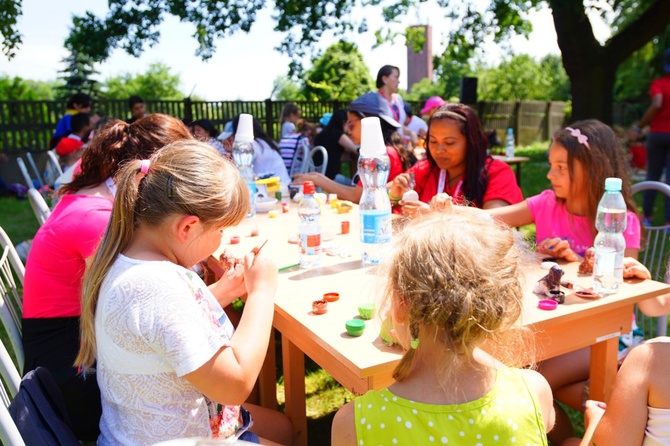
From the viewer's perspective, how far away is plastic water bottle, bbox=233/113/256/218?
3338mm

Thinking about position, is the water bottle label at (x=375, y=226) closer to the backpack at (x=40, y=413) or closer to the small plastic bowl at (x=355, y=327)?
the small plastic bowl at (x=355, y=327)

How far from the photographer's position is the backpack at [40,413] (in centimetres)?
125

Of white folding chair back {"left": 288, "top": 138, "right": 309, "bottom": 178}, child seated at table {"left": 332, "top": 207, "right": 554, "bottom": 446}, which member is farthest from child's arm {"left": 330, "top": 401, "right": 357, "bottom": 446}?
white folding chair back {"left": 288, "top": 138, "right": 309, "bottom": 178}

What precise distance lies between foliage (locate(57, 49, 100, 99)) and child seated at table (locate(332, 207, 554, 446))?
23392 millimetres

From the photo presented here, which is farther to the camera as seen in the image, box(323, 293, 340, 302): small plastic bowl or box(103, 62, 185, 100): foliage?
box(103, 62, 185, 100): foliage

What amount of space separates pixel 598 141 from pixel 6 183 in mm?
10102

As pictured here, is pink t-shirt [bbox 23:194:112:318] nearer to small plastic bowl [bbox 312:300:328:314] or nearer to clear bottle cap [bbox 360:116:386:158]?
small plastic bowl [bbox 312:300:328:314]

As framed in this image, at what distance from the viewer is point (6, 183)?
989cm

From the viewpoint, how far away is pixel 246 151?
13.6 feet

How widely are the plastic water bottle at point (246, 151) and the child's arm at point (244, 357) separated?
3.85 feet

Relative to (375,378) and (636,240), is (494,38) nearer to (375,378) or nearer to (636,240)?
(636,240)

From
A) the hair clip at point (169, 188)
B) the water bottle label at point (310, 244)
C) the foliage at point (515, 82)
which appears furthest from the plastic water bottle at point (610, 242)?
the foliage at point (515, 82)

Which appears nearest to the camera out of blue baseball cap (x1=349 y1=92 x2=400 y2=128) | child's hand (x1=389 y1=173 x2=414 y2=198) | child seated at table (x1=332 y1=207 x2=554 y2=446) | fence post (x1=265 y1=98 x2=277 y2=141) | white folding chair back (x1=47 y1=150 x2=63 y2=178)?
child seated at table (x1=332 y1=207 x2=554 y2=446)

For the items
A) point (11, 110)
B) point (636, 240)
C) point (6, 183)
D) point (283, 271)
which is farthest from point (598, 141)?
point (11, 110)
